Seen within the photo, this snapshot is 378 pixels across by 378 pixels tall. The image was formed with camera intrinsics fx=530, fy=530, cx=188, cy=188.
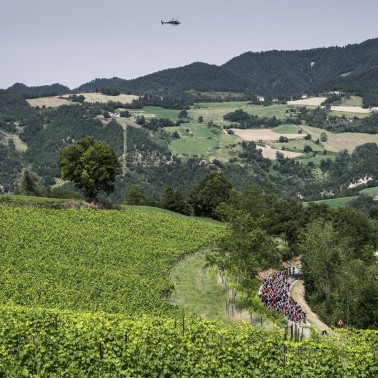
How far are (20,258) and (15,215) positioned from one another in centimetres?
1509

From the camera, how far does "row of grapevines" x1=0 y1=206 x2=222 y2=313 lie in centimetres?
4062

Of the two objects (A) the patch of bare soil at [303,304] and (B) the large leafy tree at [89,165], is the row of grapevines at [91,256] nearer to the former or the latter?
(B) the large leafy tree at [89,165]

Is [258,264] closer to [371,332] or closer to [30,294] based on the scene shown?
[30,294]

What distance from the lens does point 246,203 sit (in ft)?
227

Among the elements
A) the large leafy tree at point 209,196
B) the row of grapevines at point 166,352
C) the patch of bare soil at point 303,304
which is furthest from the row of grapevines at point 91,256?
the large leafy tree at point 209,196

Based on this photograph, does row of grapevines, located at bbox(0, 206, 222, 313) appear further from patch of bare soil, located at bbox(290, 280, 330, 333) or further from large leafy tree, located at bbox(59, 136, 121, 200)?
patch of bare soil, located at bbox(290, 280, 330, 333)

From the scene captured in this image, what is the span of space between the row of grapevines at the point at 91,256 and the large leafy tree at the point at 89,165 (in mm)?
9072

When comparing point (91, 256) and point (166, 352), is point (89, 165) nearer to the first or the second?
point (91, 256)

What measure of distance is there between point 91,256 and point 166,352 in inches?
1247

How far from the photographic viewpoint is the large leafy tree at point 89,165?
3137 inches

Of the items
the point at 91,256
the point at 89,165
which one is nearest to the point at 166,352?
the point at 91,256

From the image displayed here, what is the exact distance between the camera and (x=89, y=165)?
79.5 meters

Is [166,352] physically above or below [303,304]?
above

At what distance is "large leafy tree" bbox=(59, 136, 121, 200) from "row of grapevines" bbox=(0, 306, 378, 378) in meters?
54.5
